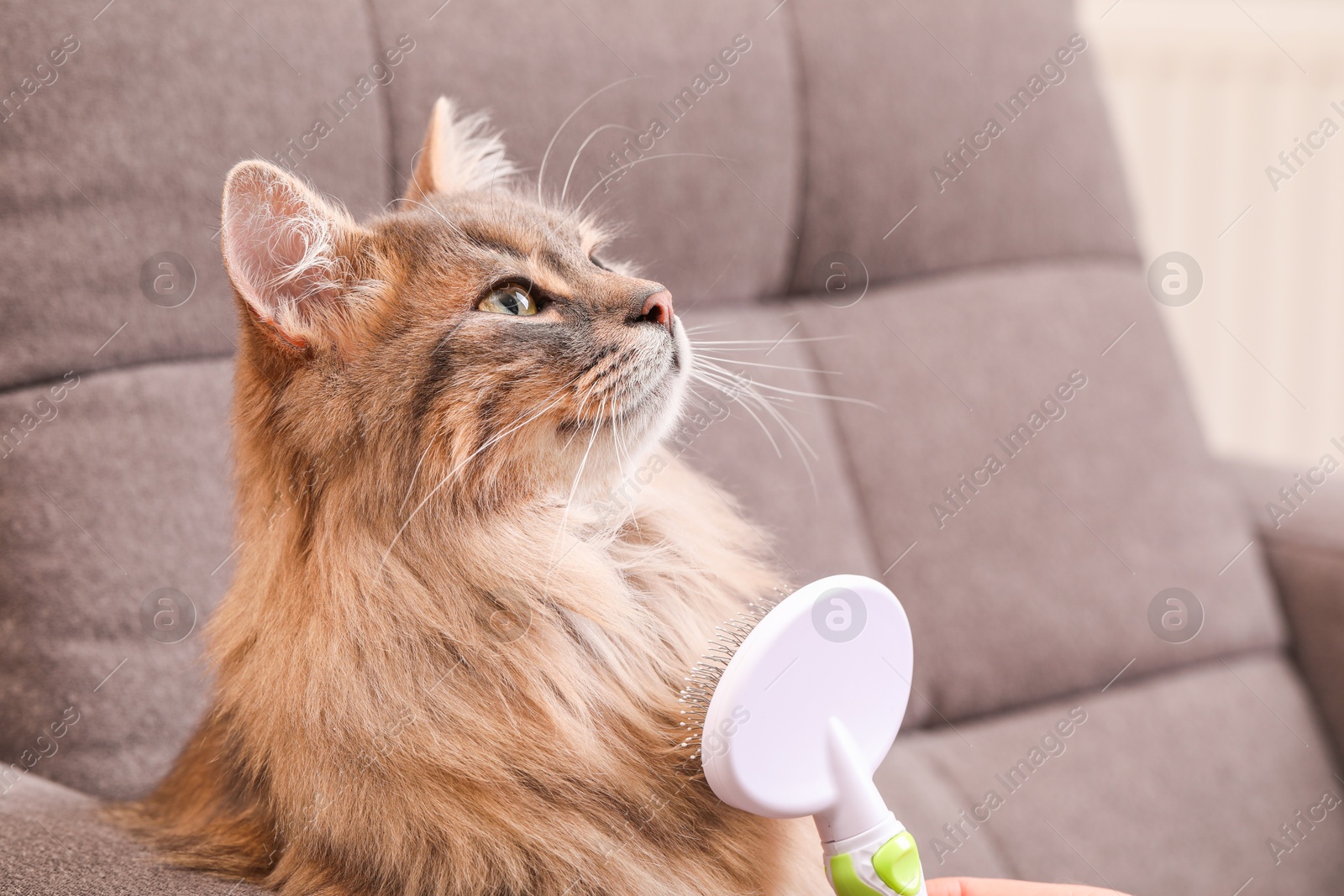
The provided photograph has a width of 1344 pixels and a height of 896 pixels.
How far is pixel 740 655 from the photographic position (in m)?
0.80

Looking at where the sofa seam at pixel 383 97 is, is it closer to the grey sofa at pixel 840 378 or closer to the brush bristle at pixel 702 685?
the grey sofa at pixel 840 378

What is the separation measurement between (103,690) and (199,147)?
2.44 feet

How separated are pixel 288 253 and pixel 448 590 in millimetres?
374

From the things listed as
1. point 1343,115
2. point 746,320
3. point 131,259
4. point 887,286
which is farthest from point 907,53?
point 1343,115

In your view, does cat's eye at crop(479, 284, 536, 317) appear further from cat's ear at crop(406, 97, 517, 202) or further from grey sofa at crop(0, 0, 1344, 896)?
grey sofa at crop(0, 0, 1344, 896)

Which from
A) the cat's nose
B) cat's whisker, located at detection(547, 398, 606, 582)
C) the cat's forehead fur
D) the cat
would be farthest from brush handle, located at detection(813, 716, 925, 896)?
the cat's forehead fur

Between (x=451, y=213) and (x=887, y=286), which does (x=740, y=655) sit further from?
(x=887, y=286)

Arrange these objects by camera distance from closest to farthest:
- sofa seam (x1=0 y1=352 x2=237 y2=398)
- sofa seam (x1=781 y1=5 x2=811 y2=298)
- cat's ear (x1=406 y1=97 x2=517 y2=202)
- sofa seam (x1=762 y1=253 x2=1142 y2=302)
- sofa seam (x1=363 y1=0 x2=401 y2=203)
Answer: cat's ear (x1=406 y1=97 x2=517 y2=202), sofa seam (x1=0 y1=352 x2=237 y2=398), sofa seam (x1=363 y1=0 x2=401 y2=203), sofa seam (x1=781 y1=5 x2=811 y2=298), sofa seam (x1=762 y1=253 x2=1142 y2=302)

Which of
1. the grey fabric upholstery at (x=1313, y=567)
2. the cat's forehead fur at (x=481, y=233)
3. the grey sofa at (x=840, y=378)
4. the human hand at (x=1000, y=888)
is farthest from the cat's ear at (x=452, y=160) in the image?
the grey fabric upholstery at (x=1313, y=567)

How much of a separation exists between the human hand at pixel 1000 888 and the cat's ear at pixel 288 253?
33.6 inches

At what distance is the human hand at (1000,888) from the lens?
980mm

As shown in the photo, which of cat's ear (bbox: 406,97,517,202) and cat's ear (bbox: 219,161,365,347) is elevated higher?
cat's ear (bbox: 406,97,517,202)

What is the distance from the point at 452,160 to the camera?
4.02 feet

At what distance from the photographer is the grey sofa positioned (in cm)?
128
